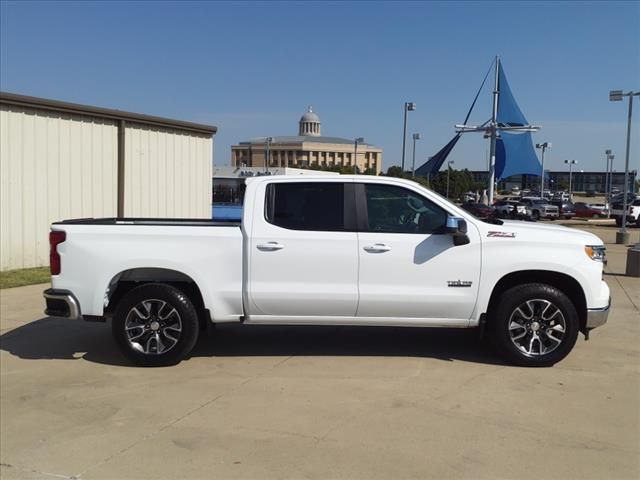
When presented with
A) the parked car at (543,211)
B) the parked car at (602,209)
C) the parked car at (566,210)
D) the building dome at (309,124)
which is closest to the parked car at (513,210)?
the parked car at (543,211)

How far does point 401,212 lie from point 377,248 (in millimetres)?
444

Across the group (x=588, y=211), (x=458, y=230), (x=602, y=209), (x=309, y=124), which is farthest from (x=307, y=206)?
(x=309, y=124)

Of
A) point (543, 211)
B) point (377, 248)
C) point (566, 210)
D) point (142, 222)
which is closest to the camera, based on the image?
point (377, 248)

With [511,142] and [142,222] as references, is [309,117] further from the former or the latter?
[142,222]

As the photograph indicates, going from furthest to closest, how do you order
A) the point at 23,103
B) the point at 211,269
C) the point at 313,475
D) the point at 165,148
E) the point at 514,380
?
the point at 165,148, the point at 23,103, the point at 211,269, the point at 514,380, the point at 313,475

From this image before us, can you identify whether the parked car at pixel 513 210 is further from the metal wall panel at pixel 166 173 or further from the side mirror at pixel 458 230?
the side mirror at pixel 458 230

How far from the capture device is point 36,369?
5.91 meters

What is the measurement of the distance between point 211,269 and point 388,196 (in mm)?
1812

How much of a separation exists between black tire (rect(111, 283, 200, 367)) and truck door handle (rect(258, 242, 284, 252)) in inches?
33.8

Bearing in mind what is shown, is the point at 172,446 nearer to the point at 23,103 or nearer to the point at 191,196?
the point at 23,103

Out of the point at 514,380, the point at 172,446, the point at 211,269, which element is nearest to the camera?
the point at 172,446

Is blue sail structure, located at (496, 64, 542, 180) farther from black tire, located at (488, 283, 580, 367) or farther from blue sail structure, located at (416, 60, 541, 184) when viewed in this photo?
black tire, located at (488, 283, 580, 367)

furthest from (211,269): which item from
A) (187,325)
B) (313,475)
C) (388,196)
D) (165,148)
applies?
(165,148)

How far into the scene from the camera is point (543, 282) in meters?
5.95
